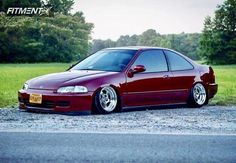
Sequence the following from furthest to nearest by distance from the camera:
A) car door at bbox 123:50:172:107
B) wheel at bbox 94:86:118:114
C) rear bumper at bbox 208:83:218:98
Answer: rear bumper at bbox 208:83:218:98 < car door at bbox 123:50:172:107 < wheel at bbox 94:86:118:114

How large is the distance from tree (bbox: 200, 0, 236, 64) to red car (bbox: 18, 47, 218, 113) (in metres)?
74.9

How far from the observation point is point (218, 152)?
558 cm

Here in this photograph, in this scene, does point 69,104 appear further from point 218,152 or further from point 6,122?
point 218,152

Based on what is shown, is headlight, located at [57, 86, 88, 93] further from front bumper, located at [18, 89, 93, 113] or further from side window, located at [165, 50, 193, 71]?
side window, located at [165, 50, 193, 71]

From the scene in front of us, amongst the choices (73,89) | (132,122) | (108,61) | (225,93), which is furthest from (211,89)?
(225,93)

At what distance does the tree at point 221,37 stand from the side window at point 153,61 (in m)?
75.2

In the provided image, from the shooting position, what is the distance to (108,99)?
32.0ft

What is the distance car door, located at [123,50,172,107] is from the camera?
1018 cm

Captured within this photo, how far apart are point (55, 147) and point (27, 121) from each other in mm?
2475

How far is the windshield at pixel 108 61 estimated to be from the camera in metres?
10.5

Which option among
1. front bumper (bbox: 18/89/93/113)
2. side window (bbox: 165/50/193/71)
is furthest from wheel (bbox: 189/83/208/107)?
front bumper (bbox: 18/89/93/113)

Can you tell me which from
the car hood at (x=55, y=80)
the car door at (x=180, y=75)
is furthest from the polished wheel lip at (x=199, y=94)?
the car hood at (x=55, y=80)

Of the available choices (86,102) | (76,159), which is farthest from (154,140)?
(86,102)

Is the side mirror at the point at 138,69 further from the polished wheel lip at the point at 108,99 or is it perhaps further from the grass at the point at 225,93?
the grass at the point at 225,93
